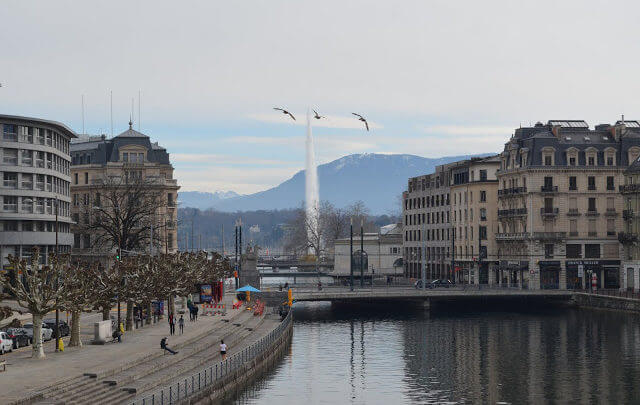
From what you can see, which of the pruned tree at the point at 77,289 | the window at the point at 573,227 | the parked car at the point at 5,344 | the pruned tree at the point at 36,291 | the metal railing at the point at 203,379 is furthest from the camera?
the window at the point at 573,227

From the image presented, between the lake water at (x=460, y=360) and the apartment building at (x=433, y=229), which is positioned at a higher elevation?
the apartment building at (x=433, y=229)

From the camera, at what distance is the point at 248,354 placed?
73375 mm

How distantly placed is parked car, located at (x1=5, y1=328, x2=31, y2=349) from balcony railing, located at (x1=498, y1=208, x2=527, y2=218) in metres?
92.4

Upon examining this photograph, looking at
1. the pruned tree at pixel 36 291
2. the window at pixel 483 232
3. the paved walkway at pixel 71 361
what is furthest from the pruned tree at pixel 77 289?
the window at pixel 483 232

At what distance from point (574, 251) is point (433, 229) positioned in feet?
136

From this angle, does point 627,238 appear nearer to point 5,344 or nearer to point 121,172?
point 121,172

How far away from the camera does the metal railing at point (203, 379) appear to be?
52.2 meters

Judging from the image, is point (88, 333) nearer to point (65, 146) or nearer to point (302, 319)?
point (302, 319)

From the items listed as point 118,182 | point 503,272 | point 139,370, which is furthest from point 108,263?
point 139,370

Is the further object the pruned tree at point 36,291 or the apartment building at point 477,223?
the apartment building at point 477,223

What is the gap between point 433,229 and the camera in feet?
622

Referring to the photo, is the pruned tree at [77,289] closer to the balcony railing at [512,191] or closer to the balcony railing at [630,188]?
the balcony railing at [630,188]

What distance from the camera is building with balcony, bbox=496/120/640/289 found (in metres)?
151

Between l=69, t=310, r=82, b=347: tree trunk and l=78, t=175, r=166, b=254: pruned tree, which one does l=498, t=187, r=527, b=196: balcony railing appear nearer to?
l=78, t=175, r=166, b=254: pruned tree
